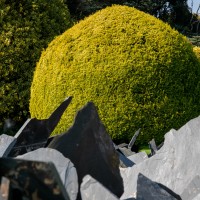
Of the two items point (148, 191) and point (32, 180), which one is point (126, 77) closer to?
point (148, 191)

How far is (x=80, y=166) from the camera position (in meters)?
1.31

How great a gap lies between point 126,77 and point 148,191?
519cm

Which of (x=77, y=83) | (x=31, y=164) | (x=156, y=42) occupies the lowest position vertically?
(x=77, y=83)

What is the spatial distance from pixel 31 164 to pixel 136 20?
19.7ft

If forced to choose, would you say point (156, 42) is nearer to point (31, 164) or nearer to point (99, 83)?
point (99, 83)

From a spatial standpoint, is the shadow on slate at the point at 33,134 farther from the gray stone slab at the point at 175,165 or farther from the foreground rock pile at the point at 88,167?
the gray stone slab at the point at 175,165

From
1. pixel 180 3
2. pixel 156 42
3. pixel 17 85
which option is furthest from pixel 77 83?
pixel 180 3

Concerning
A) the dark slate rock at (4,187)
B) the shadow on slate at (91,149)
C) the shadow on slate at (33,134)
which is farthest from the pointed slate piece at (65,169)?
the shadow on slate at (33,134)

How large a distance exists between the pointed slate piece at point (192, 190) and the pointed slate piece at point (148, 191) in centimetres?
10

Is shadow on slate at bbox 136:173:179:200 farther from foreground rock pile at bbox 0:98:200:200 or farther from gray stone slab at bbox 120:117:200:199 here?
gray stone slab at bbox 120:117:200:199

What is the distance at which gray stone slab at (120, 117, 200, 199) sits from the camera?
54.2 inches

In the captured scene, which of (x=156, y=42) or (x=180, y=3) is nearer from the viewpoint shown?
(x=156, y=42)

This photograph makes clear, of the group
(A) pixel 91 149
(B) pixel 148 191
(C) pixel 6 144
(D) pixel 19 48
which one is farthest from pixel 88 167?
(D) pixel 19 48

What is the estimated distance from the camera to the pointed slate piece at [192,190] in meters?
1.25
